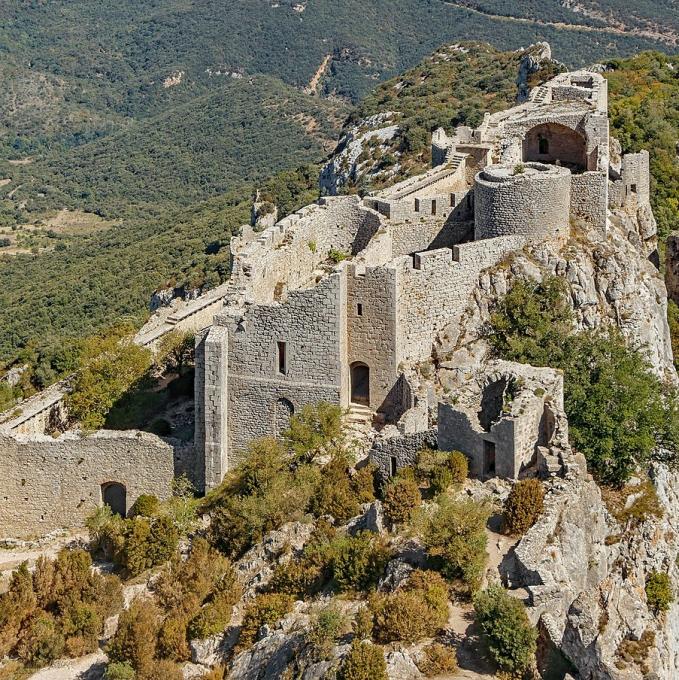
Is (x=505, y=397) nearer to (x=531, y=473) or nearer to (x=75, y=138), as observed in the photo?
(x=531, y=473)

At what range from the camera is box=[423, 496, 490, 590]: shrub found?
1895cm

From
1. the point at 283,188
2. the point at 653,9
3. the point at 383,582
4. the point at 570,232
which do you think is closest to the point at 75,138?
the point at 653,9

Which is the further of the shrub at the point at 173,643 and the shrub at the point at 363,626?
the shrub at the point at 173,643

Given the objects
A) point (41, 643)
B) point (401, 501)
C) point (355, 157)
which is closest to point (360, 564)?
point (401, 501)

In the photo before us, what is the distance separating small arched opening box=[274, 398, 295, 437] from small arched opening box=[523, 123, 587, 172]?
14.7 m

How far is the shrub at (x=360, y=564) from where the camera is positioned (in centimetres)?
2014

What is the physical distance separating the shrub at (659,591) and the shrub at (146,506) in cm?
1079

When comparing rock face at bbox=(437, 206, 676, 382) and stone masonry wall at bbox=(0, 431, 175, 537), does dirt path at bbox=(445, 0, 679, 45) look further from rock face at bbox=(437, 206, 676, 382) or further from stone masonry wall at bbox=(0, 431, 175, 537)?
stone masonry wall at bbox=(0, 431, 175, 537)

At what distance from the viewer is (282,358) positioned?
87.9 ft

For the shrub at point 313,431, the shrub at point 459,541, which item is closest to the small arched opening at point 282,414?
the shrub at point 313,431

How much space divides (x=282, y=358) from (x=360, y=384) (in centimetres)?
207

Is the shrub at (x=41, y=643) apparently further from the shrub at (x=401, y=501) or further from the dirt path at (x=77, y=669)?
the shrub at (x=401, y=501)

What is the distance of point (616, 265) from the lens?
32312 mm

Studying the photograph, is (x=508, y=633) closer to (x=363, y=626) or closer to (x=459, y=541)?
(x=363, y=626)
